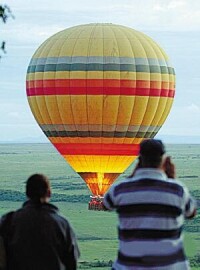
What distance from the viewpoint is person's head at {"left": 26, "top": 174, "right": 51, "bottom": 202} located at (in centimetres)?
458

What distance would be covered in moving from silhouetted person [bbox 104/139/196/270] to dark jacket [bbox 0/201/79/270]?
22 cm

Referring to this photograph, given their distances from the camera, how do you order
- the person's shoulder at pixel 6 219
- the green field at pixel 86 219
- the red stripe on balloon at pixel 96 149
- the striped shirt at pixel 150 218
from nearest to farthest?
the striped shirt at pixel 150 218 → the person's shoulder at pixel 6 219 → the red stripe on balloon at pixel 96 149 → the green field at pixel 86 219

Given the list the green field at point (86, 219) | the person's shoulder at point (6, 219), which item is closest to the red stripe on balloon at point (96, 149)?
the green field at point (86, 219)

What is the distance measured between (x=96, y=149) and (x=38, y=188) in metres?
16.5

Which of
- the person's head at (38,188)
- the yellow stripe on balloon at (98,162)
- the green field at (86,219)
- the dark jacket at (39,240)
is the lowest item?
the green field at (86,219)

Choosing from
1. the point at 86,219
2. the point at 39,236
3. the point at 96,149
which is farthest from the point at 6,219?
the point at 86,219

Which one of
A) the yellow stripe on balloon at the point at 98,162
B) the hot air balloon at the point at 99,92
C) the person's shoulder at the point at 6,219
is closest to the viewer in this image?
the person's shoulder at the point at 6,219

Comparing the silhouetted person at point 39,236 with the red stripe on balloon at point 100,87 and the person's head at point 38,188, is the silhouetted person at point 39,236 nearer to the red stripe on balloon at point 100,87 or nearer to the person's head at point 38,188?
the person's head at point 38,188

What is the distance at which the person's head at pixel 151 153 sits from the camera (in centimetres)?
454

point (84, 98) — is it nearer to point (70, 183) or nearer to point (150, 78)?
point (150, 78)

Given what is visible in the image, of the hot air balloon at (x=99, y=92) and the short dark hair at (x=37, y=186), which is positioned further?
the hot air balloon at (x=99, y=92)

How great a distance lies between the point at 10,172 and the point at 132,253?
9387cm

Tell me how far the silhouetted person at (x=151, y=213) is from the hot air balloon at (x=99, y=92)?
15.1 m

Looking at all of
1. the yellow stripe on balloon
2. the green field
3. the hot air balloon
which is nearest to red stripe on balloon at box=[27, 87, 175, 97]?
the hot air balloon
